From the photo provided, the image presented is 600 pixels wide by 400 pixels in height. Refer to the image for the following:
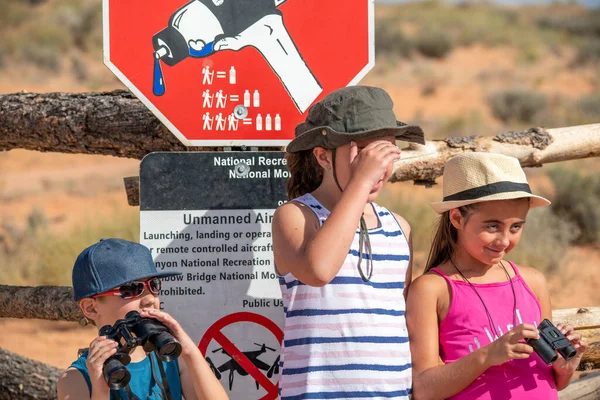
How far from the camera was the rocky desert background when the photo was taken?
9797 millimetres

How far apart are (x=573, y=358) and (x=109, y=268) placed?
5.03ft

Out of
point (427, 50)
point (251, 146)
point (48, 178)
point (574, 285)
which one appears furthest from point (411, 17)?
point (251, 146)

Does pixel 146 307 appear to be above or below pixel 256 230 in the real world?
below

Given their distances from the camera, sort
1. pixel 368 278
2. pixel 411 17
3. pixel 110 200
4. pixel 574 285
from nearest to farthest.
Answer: pixel 368 278, pixel 574 285, pixel 110 200, pixel 411 17

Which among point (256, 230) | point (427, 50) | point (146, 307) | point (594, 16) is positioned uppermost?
point (594, 16)

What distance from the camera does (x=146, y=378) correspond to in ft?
8.39

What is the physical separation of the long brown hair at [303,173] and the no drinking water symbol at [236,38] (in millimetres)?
287

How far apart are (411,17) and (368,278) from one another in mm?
33082

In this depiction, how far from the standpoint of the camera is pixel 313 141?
2594mm

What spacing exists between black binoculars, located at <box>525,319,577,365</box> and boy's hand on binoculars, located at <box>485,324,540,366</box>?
2cm

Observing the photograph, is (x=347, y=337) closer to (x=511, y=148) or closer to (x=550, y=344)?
(x=550, y=344)

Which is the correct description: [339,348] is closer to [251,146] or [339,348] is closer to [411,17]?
[251,146]

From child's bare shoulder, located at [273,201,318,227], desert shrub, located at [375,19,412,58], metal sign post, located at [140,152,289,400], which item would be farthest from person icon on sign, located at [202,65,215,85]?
desert shrub, located at [375,19,412,58]

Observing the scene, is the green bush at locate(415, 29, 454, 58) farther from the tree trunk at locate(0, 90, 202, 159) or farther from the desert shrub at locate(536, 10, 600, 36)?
the tree trunk at locate(0, 90, 202, 159)
